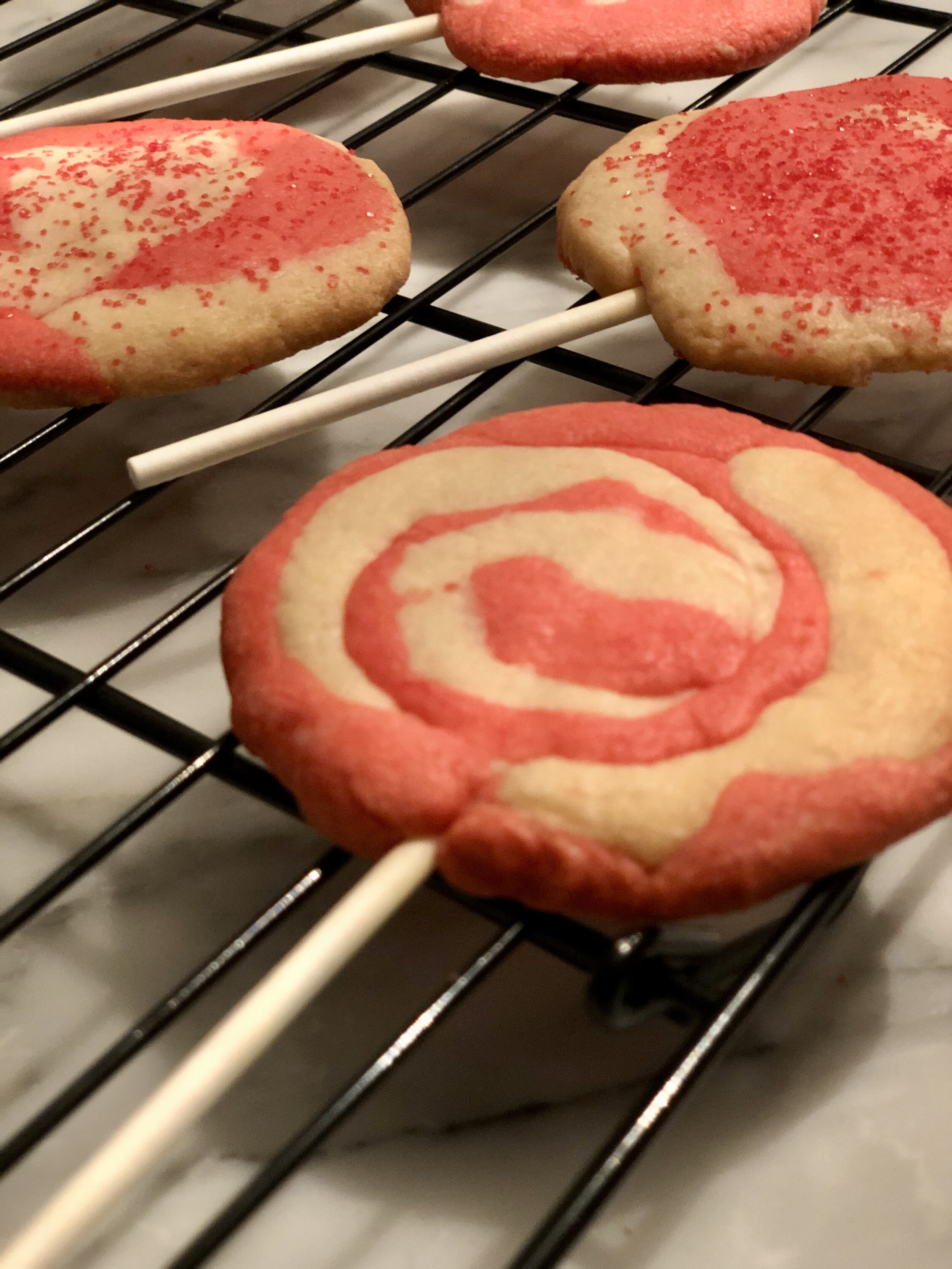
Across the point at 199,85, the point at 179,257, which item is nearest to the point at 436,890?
the point at 179,257

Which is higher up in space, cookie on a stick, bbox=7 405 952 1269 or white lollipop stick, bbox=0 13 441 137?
white lollipop stick, bbox=0 13 441 137

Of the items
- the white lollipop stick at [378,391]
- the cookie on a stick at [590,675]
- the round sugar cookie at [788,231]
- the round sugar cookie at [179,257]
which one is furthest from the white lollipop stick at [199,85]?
the cookie on a stick at [590,675]

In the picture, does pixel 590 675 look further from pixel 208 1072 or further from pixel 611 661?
pixel 208 1072

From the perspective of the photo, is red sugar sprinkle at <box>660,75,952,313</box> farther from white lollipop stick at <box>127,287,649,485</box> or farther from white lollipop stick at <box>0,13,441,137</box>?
white lollipop stick at <box>0,13,441,137</box>

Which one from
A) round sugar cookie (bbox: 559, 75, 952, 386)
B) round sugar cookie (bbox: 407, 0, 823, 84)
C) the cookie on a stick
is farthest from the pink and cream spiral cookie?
round sugar cookie (bbox: 407, 0, 823, 84)

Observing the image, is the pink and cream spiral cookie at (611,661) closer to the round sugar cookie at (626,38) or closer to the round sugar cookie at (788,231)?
the round sugar cookie at (788,231)

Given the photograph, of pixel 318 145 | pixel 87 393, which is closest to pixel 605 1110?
pixel 87 393
